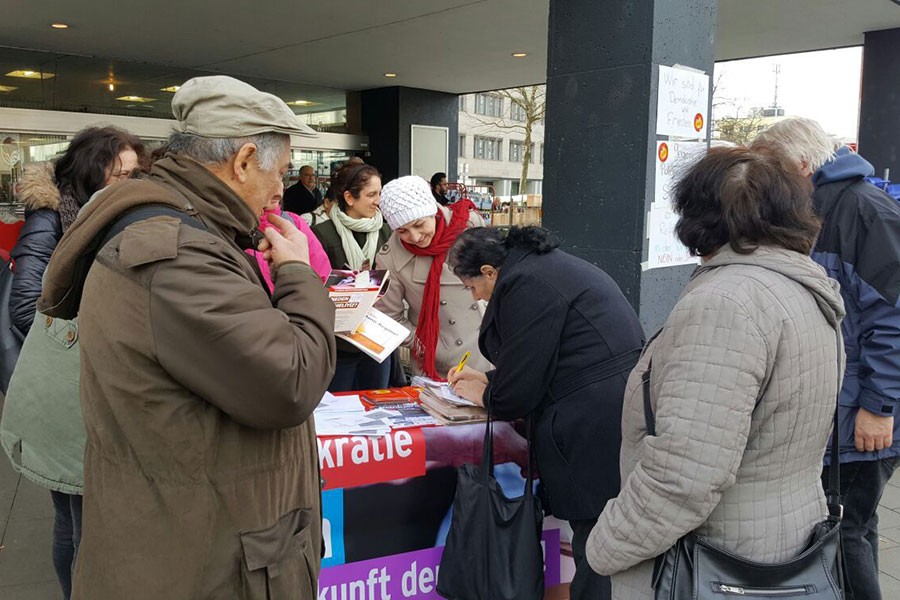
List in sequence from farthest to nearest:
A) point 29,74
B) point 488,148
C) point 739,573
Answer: point 488,148 → point 29,74 → point 739,573

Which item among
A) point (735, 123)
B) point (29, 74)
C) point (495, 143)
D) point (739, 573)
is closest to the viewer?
point (739, 573)

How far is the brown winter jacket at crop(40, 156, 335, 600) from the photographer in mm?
1248

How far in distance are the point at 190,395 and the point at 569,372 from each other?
4.60ft

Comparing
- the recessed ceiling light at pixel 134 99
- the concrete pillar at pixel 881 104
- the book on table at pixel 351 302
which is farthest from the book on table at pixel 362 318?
the recessed ceiling light at pixel 134 99

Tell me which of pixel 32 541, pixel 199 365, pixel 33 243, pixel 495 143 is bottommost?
pixel 32 541

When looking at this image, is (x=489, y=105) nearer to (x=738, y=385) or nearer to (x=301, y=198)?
(x=301, y=198)

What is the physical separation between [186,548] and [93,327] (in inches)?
17.3

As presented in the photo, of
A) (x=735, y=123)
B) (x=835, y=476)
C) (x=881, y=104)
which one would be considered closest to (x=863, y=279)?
(x=835, y=476)

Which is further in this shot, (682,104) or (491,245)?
(682,104)

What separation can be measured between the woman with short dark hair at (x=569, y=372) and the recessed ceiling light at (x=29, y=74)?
8.91m

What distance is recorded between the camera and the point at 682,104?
3.63 m

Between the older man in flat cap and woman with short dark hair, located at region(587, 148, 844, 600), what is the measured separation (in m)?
0.73

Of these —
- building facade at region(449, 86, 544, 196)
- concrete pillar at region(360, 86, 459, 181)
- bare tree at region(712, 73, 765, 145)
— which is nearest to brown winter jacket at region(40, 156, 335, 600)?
concrete pillar at region(360, 86, 459, 181)

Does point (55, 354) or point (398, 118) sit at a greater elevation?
point (398, 118)
